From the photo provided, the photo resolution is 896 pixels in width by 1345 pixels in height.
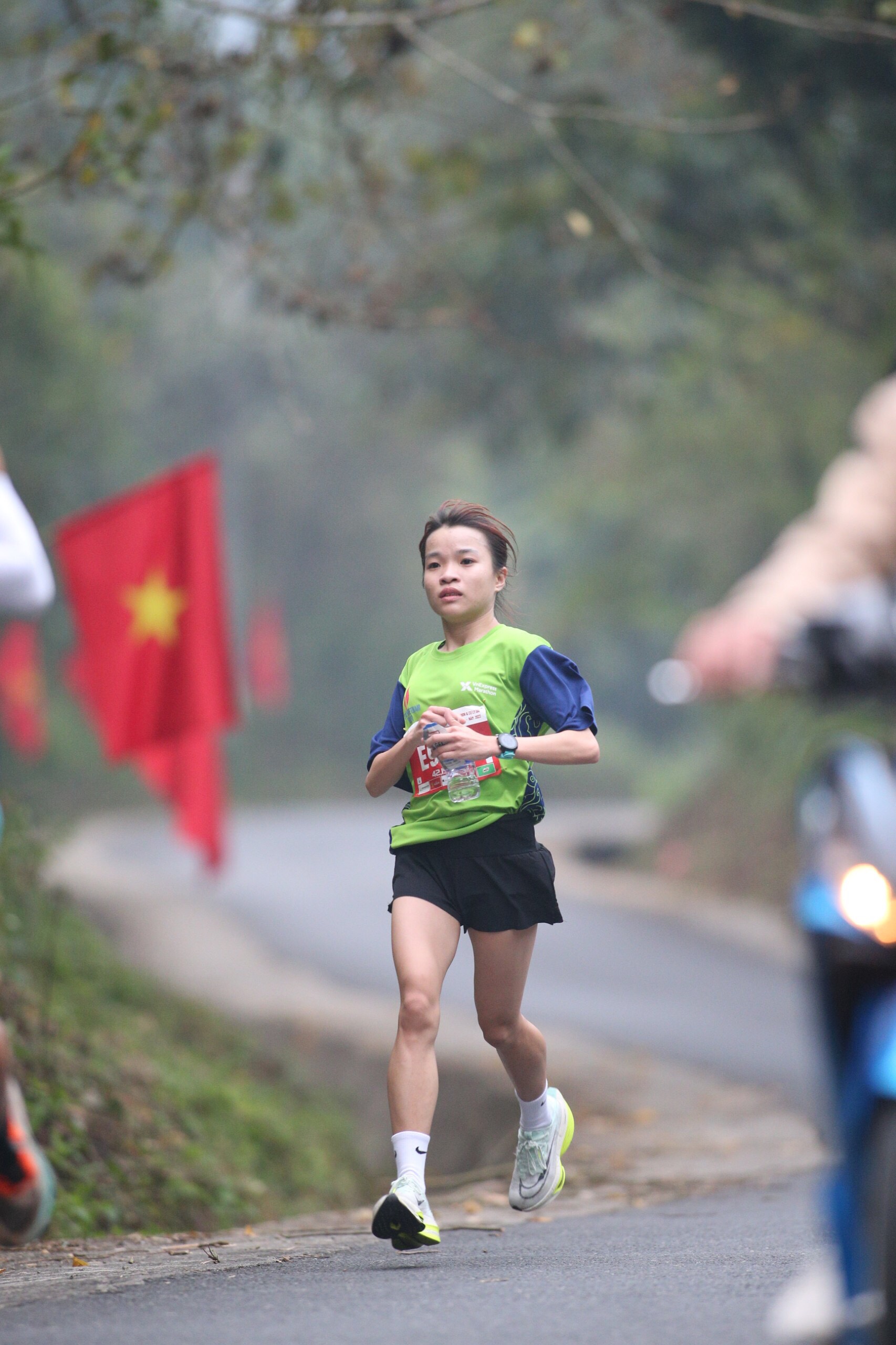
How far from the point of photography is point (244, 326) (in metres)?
31.7

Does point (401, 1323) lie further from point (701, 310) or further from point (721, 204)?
point (701, 310)

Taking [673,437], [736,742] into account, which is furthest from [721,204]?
[736,742]

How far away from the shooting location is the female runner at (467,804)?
14.1 feet

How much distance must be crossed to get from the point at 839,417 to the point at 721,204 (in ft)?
18.2

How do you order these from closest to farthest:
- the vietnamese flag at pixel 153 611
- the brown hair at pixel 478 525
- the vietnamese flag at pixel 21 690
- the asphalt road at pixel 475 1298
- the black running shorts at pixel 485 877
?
the asphalt road at pixel 475 1298 < the black running shorts at pixel 485 877 < the brown hair at pixel 478 525 < the vietnamese flag at pixel 153 611 < the vietnamese flag at pixel 21 690

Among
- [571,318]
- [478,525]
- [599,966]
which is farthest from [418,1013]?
[571,318]

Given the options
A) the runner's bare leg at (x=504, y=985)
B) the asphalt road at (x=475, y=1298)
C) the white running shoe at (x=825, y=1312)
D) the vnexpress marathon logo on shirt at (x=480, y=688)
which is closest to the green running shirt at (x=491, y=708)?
the vnexpress marathon logo on shirt at (x=480, y=688)

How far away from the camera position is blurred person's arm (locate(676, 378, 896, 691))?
243 cm

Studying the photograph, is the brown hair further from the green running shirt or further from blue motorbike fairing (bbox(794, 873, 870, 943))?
blue motorbike fairing (bbox(794, 873, 870, 943))

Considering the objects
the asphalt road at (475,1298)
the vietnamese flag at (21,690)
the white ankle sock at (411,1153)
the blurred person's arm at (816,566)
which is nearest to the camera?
the blurred person's arm at (816,566)

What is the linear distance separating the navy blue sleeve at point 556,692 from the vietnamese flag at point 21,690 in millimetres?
24950

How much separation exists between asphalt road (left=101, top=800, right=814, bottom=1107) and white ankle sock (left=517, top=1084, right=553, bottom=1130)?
294 cm

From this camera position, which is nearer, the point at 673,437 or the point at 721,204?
the point at 721,204

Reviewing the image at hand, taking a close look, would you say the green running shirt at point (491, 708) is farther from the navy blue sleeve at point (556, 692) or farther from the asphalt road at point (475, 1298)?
the asphalt road at point (475, 1298)
